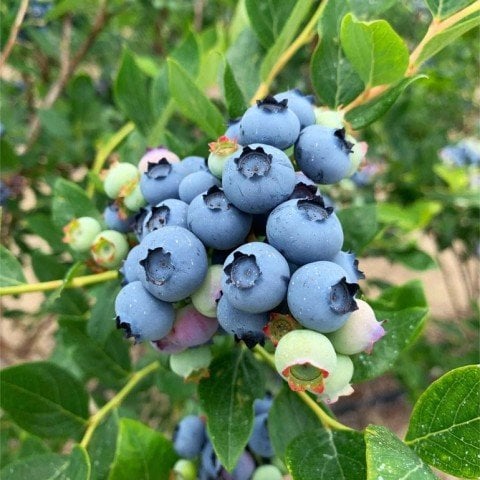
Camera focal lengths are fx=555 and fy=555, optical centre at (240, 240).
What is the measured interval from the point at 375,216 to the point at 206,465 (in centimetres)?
51

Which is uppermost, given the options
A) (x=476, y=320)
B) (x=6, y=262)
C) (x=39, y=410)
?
(x=6, y=262)

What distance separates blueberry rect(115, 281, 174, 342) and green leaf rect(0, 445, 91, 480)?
25 centimetres

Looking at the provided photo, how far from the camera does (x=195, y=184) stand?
710 millimetres

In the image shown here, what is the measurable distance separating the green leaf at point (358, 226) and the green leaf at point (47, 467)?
21.5 inches

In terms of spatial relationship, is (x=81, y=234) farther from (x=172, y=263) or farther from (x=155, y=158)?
(x=172, y=263)

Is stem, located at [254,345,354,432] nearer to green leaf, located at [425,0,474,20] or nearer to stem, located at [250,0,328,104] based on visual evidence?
stem, located at [250,0,328,104]

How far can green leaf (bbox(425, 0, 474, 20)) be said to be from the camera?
2.60 feet

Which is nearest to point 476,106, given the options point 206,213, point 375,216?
point 375,216

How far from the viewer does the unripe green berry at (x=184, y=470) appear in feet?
2.97

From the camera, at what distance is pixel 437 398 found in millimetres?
639

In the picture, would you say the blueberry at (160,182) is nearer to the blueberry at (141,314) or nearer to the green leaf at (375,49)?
the blueberry at (141,314)

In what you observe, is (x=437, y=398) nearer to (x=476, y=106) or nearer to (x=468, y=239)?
(x=468, y=239)

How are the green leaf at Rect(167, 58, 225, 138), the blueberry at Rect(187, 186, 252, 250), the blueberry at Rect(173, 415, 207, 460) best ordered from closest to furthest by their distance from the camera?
the blueberry at Rect(187, 186, 252, 250), the green leaf at Rect(167, 58, 225, 138), the blueberry at Rect(173, 415, 207, 460)

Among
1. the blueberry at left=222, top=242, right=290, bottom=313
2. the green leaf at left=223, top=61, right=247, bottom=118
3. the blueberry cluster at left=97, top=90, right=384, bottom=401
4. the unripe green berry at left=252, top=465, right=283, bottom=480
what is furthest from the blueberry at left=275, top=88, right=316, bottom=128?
the unripe green berry at left=252, top=465, right=283, bottom=480
